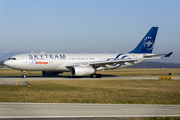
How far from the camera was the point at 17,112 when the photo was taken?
13.9 m

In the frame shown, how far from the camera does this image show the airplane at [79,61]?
44281mm

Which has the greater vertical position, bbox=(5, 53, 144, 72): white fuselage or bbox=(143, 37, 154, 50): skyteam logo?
bbox=(143, 37, 154, 50): skyteam logo

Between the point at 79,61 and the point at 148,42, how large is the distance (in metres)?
14.9

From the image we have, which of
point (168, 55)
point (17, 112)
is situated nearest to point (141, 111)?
point (17, 112)

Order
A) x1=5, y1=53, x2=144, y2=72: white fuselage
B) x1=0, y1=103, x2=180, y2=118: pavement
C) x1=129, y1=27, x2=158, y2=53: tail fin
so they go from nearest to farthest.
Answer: x1=0, y1=103, x2=180, y2=118: pavement < x1=5, y1=53, x2=144, y2=72: white fuselage < x1=129, y1=27, x2=158, y2=53: tail fin

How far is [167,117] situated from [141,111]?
6.42 ft

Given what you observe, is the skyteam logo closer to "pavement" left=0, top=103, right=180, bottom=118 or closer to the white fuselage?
the white fuselage

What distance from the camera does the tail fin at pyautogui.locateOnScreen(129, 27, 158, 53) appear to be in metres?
54.6

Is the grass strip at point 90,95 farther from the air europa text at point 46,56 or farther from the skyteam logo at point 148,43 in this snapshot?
the skyteam logo at point 148,43

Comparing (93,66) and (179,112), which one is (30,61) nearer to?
(93,66)

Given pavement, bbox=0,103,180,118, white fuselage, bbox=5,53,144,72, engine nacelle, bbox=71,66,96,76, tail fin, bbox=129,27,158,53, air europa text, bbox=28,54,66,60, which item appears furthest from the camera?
tail fin, bbox=129,27,158,53

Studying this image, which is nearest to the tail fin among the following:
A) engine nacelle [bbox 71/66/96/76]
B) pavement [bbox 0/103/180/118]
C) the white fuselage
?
the white fuselage

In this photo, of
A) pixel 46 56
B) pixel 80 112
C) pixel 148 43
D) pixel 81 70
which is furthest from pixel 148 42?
pixel 80 112

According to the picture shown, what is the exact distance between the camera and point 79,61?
4897 centimetres
